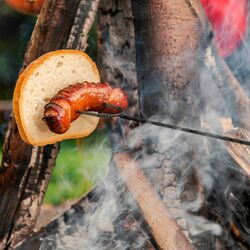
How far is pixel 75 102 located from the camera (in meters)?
3.00

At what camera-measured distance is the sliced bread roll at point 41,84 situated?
314cm

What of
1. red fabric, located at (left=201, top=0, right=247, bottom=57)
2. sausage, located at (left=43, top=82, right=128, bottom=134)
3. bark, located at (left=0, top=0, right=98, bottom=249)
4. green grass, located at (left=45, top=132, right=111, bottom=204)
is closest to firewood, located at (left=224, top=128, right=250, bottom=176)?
sausage, located at (left=43, top=82, right=128, bottom=134)

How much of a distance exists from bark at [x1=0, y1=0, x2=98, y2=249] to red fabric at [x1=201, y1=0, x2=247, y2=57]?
5.87 feet

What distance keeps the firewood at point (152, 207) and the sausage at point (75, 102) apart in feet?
1.45

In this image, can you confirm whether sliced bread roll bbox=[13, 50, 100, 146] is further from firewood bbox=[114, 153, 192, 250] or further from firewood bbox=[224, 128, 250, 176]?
firewood bbox=[224, 128, 250, 176]

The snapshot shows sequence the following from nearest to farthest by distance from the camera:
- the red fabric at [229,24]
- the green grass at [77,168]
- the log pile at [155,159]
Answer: the log pile at [155,159], the red fabric at [229,24], the green grass at [77,168]

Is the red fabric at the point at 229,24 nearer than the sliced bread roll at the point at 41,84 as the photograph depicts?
No

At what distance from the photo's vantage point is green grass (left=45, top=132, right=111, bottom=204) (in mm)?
6418

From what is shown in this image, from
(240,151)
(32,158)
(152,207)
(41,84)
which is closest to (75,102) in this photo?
(41,84)

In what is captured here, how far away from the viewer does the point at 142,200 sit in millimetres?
3182

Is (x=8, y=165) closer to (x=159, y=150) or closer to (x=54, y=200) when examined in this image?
(x=159, y=150)

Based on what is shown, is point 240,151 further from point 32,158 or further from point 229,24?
point 229,24

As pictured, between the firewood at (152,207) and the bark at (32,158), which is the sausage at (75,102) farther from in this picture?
the bark at (32,158)

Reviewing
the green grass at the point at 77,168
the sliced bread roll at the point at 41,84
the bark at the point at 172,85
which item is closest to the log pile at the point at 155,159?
the bark at the point at 172,85
